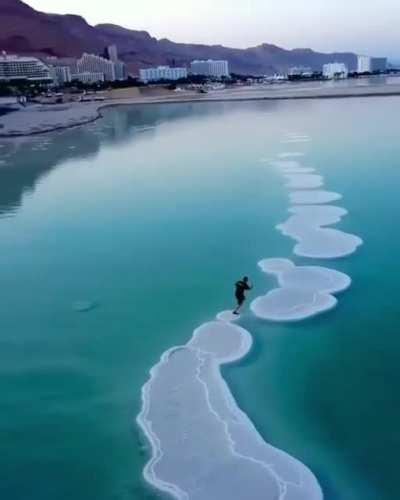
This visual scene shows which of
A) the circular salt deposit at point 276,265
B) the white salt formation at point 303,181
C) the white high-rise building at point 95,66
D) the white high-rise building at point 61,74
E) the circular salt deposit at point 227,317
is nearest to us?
the circular salt deposit at point 227,317

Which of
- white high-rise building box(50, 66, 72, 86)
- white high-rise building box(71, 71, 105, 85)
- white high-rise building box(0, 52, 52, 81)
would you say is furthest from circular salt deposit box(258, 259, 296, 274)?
white high-rise building box(71, 71, 105, 85)

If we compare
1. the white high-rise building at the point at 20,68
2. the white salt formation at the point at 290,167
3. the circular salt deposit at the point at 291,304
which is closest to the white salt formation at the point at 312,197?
the white salt formation at the point at 290,167

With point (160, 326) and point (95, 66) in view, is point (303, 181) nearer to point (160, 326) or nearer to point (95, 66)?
point (160, 326)

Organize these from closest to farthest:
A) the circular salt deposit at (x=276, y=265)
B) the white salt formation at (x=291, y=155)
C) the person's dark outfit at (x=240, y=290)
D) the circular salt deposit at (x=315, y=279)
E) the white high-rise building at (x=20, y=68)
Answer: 1. the person's dark outfit at (x=240, y=290)
2. the circular salt deposit at (x=315, y=279)
3. the circular salt deposit at (x=276, y=265)
4. the white salt formation at (x=291, y=155)
5. the white high-rise building at (x=20, y=68)

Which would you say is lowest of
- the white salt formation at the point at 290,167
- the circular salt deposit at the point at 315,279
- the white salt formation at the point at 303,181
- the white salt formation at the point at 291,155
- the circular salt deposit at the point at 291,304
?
the circular salt deposit at the point at 291,304

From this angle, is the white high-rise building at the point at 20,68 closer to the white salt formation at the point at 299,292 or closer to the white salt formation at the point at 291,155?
the white salt formation at the point at 291,155

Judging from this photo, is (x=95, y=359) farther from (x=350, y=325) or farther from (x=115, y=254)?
(x=115, y=254)
